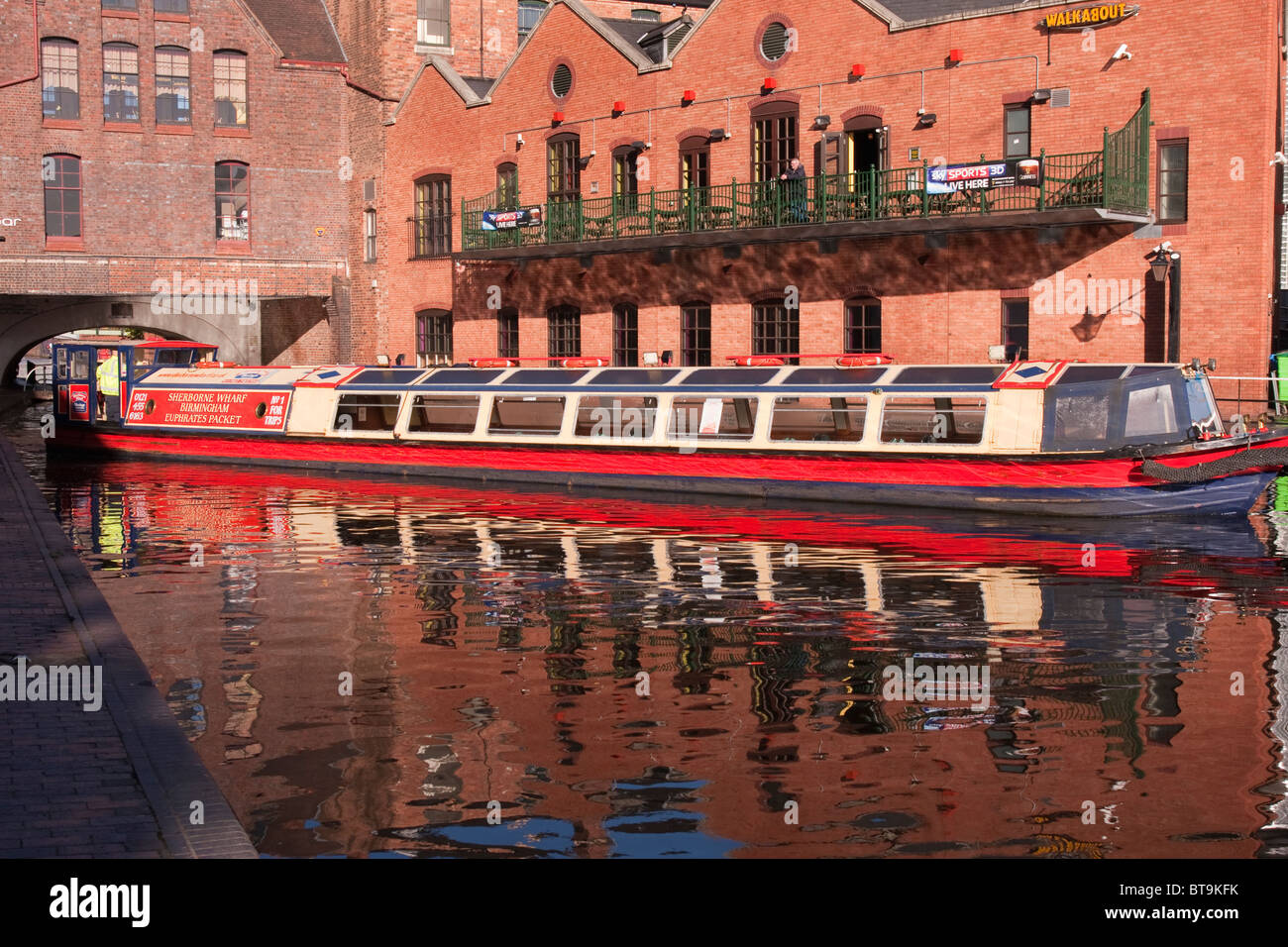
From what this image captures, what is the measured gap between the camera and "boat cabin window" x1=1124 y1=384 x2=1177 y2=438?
68.7 ft

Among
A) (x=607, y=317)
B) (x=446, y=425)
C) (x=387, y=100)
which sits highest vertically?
(x=387, y=100)

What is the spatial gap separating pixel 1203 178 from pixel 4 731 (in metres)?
24.6

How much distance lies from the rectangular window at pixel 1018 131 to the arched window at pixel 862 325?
13.8 ft

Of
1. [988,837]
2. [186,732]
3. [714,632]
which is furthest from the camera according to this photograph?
[714,632]

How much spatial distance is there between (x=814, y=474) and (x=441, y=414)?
908 cm

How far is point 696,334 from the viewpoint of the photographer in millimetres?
36219

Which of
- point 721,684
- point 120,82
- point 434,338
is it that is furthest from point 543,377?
point 120,82

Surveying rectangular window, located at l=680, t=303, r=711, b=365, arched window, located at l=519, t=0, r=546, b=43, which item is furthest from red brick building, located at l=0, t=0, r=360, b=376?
rectangular window, located at l=680, t=303, r=711, b=365

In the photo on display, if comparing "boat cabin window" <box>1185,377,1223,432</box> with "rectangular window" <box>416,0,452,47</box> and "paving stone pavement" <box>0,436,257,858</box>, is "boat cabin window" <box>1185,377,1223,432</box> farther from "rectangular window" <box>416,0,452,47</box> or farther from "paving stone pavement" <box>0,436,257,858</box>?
"rectangular window" <box>416,0,452,47</box>

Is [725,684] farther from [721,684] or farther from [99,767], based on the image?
[99,767]

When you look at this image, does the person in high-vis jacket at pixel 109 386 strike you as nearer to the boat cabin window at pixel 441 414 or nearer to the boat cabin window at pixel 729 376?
the boat cabin window at pixel 441 414

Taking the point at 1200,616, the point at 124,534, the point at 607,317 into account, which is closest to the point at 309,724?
the point at 1200,616

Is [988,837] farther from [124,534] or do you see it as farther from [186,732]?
[124,534]

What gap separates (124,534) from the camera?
63.6 feet
